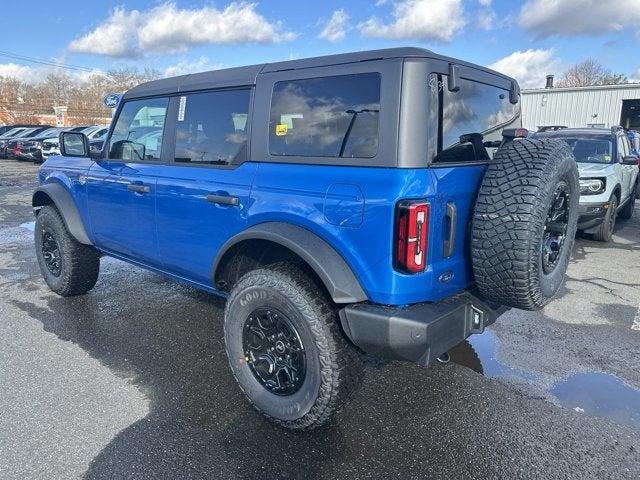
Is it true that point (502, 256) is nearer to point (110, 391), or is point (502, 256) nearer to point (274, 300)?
point (274, 300)

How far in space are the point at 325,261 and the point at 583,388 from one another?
214 centimetres

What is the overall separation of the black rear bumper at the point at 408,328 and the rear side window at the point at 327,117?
0.78 m

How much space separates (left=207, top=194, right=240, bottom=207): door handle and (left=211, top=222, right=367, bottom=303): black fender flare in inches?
16.3

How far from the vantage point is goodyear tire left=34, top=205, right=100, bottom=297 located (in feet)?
14.8

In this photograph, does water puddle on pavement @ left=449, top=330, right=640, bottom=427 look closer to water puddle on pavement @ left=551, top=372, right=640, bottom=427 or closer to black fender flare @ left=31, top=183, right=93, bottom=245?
water puddle on pavement @ left=551, top=372, right=640, bottom=427

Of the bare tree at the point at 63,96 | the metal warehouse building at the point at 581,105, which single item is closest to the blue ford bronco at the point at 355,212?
the metal warehouse building at the point at 581,105

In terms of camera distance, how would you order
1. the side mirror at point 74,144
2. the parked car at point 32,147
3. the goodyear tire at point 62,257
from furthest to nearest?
the parked car at point 32,147, the goodyear tire at point 62,257, the side mirror at point 74,144

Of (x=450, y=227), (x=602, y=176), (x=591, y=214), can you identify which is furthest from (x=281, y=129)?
(x=602, y=176)

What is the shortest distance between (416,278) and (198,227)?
1.53m

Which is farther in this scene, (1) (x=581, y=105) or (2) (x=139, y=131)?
(1) (x=581, y=105)

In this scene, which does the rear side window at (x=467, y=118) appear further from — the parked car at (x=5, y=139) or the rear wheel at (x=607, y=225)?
the parked car at (x=5, y=139)

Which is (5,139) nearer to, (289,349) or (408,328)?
(289,349)

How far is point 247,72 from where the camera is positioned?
299cm

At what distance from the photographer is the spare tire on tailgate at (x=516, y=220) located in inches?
90.3
